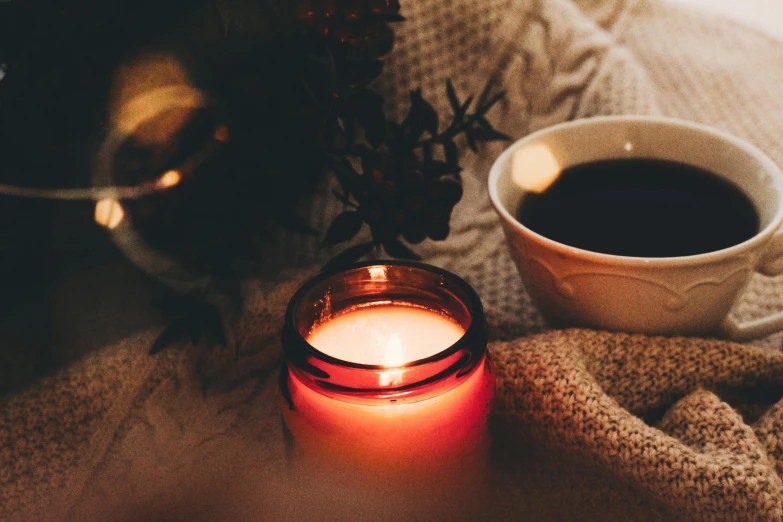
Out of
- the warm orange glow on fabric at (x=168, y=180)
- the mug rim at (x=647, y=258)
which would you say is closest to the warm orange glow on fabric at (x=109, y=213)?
the warm orange glow on fabric at (x=168, y=180)

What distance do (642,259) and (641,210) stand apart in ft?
0.42

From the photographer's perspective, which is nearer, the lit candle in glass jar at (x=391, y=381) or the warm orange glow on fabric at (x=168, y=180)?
the lit candle in glass jar at (x=391, y=381)

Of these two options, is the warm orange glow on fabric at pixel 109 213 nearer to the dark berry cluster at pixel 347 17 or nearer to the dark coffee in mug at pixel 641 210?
the dark berry cluster at pixel 347 17

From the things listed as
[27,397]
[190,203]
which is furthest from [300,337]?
[27,397]

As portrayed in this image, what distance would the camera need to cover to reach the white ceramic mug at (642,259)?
51 cm

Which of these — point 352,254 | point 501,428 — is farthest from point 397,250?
point 501,428

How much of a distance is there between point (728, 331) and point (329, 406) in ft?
1.13

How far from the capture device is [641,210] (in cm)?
60

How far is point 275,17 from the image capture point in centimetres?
50

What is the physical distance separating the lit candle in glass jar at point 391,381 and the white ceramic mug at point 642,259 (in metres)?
0.10

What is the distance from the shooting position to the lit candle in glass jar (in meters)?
0.41

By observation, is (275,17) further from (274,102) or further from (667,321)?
(667,321)

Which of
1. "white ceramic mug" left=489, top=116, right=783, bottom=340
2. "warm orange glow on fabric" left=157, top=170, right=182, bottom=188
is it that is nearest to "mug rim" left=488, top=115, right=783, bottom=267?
"white ceramic mug" left=489, top=116, right=783, bottom=340

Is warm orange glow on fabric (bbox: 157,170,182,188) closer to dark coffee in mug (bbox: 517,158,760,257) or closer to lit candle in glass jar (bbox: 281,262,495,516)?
lit candle in glass jar (bbox: 281,262,495,516)
